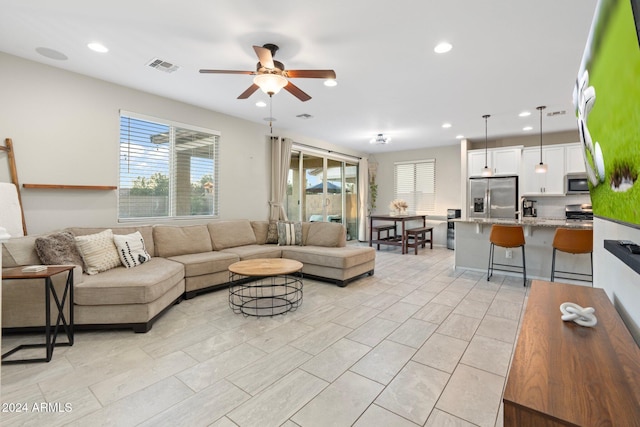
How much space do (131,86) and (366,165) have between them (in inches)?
241

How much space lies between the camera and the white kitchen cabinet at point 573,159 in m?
5.78

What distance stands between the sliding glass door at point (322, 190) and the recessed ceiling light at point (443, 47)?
161 inches

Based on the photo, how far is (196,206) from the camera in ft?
15.7

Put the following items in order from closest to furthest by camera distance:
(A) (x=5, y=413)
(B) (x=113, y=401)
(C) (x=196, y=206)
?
(A) (x=5, y=413) < (B) (x=113, y=401) < (C) (x=196, y=206)

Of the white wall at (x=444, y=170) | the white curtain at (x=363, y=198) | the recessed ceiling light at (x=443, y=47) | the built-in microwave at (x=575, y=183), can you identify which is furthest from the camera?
the white curtain at (x=363, y=198)

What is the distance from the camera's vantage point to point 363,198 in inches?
334

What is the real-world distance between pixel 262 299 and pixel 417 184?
20.1 feet

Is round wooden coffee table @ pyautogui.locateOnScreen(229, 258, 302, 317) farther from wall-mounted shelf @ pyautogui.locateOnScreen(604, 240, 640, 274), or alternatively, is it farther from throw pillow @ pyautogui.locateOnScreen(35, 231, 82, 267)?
wall-mounted shelf @ pyautogui.locateOnScreen(604, 240, 640, 274)

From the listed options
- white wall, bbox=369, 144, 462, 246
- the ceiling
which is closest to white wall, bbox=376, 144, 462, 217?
white wall, bbox=369, 144, 462, 246

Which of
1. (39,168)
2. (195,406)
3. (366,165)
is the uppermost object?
(366,165)

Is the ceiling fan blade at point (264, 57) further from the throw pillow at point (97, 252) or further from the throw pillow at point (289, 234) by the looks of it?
the throw pillow at point (289, 234)

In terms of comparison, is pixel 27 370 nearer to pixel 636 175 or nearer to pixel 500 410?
pixel 500 410

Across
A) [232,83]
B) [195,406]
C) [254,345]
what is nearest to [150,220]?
[232,83]

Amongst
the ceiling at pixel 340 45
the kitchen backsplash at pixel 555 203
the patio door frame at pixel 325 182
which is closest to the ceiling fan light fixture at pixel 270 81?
the ceiling at pixel 340 45
